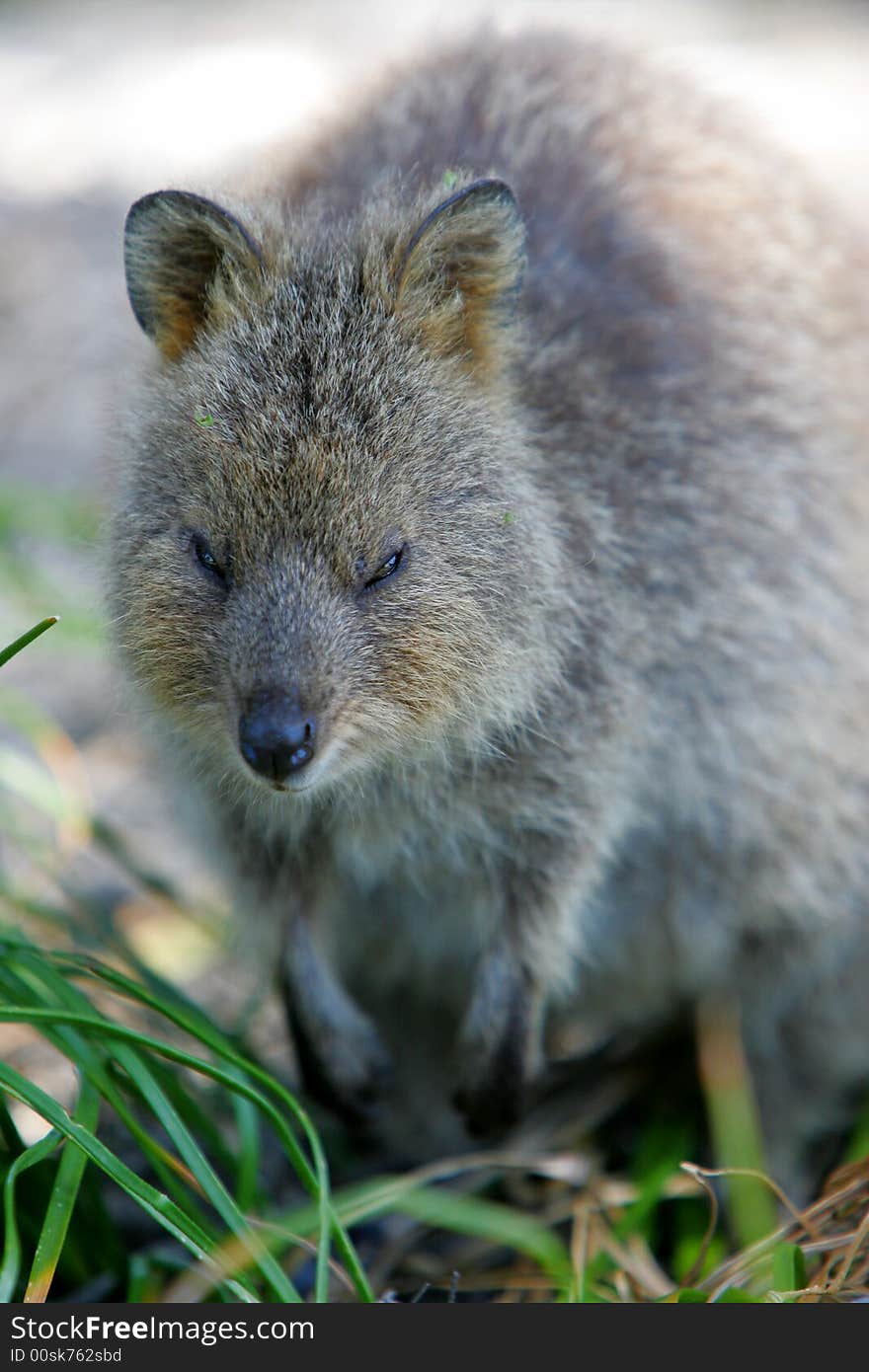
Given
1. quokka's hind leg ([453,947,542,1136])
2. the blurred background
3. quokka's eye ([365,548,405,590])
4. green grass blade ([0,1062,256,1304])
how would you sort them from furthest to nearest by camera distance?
1. the blurred background
2. quokka's hind leg ([453,947,542,1136])
3. quokka's eye ([365,548,405,590])
4. green grass blade ([0,1062,256,1304])

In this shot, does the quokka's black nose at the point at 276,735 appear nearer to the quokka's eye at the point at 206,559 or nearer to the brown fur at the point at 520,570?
the brown fur at the point at 520,570

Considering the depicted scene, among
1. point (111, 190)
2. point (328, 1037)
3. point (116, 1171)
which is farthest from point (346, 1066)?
point (111, 190)

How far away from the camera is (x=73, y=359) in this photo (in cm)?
725

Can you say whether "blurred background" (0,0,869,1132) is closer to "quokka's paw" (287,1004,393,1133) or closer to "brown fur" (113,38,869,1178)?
"brown fur" (113,38,869,1178)

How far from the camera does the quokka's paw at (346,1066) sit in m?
3.84

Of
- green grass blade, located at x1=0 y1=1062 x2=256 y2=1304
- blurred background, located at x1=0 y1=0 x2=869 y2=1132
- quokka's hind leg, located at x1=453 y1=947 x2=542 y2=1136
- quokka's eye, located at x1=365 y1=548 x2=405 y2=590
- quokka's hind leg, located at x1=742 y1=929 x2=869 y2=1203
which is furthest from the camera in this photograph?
blurred background, located at x1=0 y1=0 x2=869 y2=1132

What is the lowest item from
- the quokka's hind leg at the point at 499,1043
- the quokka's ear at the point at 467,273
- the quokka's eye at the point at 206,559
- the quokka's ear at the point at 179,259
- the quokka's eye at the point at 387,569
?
the quokka's hind leg at the point at 499,1043

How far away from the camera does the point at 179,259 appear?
10.3 feet

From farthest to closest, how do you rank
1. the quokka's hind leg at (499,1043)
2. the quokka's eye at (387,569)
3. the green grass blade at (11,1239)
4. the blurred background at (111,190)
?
1. the blurred background at (111,190)
2. the quokka's hind leg at (499,1043)
3. the quokka's eye at (387,569)
4. the green grass blade at (11,1239)

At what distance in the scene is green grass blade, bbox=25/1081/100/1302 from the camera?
2734mm

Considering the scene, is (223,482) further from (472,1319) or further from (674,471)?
(472,1319)

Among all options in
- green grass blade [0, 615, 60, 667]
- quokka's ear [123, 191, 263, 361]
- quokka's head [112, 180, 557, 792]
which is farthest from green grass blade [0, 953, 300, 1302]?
quokka's ear [123, 191, 263, 361]

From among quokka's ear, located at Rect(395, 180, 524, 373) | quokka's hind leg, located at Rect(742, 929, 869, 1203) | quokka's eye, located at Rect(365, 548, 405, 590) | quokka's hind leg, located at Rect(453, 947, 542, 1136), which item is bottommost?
quokka's hind leg, located at Rect(742, 929, 869, 1203)

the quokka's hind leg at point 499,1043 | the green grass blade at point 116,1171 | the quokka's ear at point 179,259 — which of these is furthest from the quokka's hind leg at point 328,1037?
the quokka's ear at point 179,259
